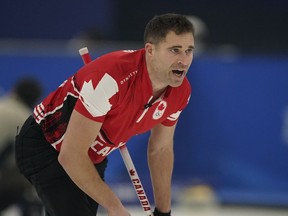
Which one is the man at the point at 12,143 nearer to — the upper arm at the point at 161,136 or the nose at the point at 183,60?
the upper arm at the point at 161,136

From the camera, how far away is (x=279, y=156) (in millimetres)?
7953

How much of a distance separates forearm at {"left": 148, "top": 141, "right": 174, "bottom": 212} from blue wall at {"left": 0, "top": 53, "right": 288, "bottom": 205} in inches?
141

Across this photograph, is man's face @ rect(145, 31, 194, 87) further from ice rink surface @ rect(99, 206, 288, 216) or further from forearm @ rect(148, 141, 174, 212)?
ice rink surface @ rect(99, 206, 288, 216)

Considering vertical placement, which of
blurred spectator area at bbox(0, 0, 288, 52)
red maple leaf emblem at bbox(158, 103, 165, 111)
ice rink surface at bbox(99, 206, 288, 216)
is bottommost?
ice rink surface at bbox(99, 206, 288, 216)

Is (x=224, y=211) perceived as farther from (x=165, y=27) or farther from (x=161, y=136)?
(x=165, y=27)

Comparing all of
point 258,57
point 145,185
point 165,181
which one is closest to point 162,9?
point 258,57

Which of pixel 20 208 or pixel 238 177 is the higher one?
pixel 238 177

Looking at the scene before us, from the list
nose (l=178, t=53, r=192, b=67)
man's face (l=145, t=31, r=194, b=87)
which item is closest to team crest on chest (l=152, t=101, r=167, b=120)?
man's face (l=145, t=31, r=194, b=87)

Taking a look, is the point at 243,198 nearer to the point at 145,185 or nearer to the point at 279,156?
the point at 279,156

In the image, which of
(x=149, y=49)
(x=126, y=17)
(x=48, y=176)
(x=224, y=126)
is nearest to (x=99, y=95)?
(x=149, y=49)

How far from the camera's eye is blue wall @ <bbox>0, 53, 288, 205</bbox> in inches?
313

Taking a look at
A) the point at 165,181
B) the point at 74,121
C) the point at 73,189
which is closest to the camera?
the point at 74,121

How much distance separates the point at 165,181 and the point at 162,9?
29.4ft

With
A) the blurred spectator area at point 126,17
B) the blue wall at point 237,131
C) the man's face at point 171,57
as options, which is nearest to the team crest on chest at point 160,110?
A: the man's face at point 171,57
